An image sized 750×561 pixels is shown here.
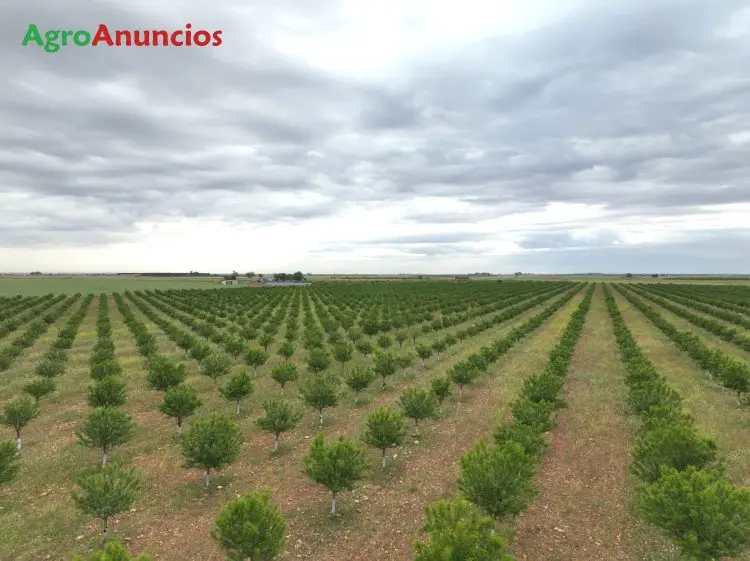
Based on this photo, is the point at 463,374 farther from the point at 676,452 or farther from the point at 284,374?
the point at 676,452

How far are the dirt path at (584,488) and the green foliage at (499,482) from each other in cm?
229

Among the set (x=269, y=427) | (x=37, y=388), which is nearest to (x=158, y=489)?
(x=269, y=427)

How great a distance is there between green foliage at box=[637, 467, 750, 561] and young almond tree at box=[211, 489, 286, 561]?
36.0ft

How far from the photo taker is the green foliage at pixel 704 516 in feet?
36.6

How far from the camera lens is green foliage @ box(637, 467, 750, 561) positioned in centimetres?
1116

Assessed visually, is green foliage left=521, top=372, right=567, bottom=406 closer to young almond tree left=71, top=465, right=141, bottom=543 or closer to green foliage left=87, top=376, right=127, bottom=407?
young almond tree left=71, top=465, right=141, bottom=543

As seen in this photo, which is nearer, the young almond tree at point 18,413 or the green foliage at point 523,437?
the green foliage at point 523,437

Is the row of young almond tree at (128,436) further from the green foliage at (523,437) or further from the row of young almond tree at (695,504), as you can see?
the row of young almond tree at (695,504)

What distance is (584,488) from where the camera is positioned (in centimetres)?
1878

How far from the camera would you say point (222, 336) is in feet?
173

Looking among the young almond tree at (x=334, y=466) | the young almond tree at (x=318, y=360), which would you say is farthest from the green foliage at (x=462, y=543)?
the young almond tree at (x=318, y=360)

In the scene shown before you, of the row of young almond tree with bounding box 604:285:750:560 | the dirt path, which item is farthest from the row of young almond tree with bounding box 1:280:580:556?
the row of young almond tree with bounding box 604:285:750:560

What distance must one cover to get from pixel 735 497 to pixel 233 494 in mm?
18006

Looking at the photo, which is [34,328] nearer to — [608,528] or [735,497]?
[608,528]
